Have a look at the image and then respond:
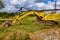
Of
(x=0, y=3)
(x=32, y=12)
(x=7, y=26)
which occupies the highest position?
(x=32, y=12)

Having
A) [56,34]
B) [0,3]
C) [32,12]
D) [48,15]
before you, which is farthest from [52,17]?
[0,3]

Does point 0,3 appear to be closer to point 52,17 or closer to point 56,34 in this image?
point 52,17

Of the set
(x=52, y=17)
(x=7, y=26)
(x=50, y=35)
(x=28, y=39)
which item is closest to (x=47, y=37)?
(x=50, y=35)

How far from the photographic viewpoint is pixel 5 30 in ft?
41.6

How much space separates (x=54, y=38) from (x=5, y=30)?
356cm

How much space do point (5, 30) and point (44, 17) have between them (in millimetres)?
2364

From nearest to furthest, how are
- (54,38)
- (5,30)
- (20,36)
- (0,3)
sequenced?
(20,36), (54,38), (5,30), (0,3)

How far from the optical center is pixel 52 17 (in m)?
12.8

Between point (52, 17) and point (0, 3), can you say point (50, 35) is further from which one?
point (0, 3)

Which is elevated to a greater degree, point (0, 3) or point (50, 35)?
point (50, 35)

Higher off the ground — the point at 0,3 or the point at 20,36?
the point at 20,36

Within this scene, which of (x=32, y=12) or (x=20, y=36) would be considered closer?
(x=20, y=36)

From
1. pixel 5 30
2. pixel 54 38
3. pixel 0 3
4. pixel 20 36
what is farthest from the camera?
pixel 0 3

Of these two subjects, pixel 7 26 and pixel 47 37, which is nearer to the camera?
pixel 47 37
